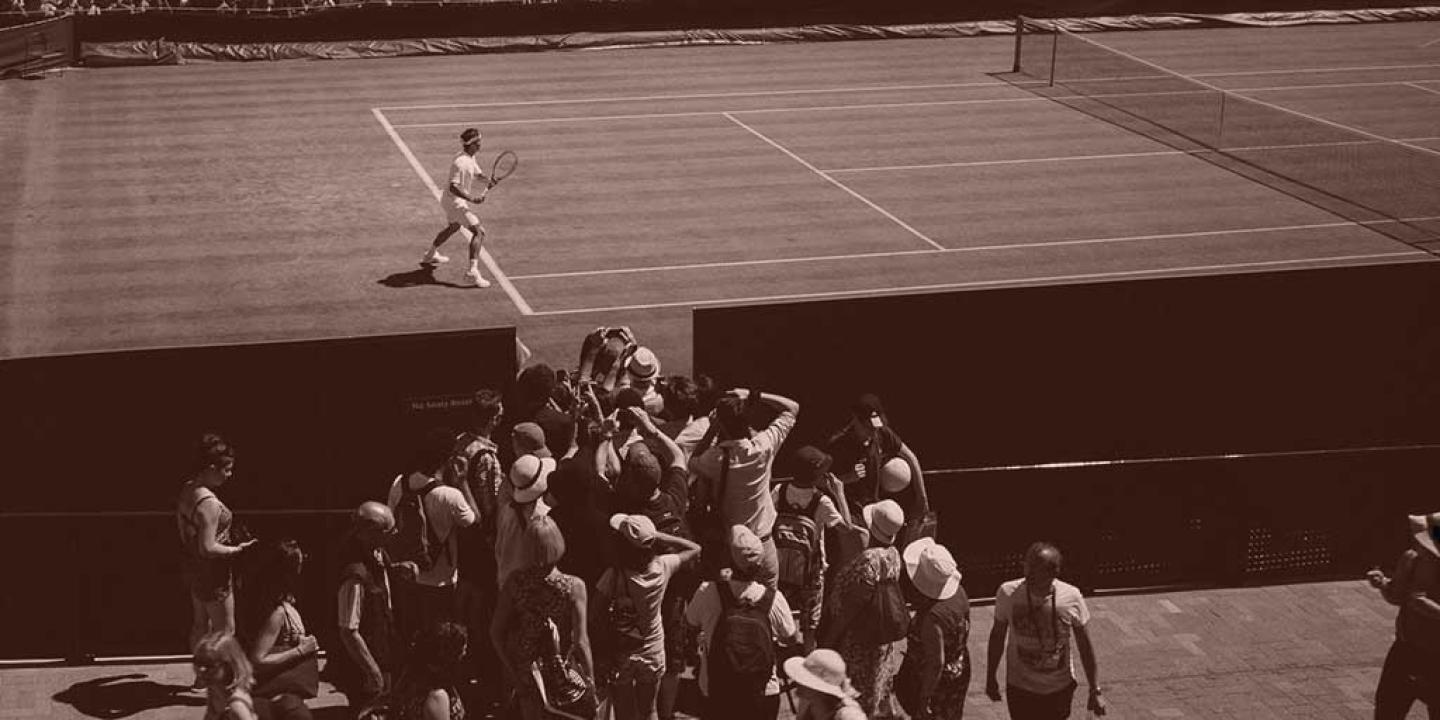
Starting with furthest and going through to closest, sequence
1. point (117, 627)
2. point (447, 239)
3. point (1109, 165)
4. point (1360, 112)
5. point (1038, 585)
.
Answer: point (1360, 112)
point (1109, 165)
point (447, 239)
point (117, 627)
point (1038, 585)

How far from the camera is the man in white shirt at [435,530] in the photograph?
13.1 m

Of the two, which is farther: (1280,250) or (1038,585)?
(1280,250)

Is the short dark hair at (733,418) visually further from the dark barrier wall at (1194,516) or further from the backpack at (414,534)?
the dark barrier wall at (1194,516)

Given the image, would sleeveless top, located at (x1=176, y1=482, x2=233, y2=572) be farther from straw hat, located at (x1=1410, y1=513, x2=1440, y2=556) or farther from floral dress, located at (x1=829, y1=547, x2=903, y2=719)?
straw hat, located at (x1=1410, y1=513, x2=1440, y2=556)

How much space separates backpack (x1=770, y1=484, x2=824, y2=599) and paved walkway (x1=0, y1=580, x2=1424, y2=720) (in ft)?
4.00

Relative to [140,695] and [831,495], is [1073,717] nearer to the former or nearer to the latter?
[831,495]

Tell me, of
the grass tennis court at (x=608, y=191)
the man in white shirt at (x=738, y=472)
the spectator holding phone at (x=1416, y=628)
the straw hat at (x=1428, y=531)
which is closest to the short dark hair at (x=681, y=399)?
the man in white shirt at (x=738, y=472)

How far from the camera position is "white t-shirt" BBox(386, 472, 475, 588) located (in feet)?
42.8

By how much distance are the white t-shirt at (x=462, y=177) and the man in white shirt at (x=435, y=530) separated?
1257 cm

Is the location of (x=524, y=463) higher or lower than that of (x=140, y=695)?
higher

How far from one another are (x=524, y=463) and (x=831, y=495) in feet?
7.78

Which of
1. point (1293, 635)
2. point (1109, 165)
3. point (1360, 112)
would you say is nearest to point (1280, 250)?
point (1109, 165)

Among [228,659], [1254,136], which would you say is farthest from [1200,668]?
[1254,136]

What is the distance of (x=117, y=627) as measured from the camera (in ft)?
47.8
